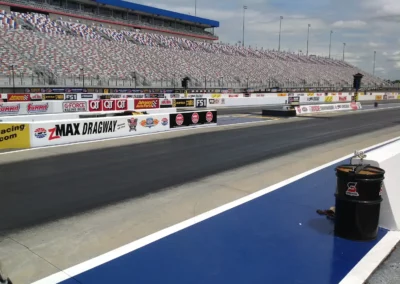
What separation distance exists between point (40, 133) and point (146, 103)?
55.8 ft

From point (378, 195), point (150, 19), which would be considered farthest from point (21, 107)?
point (150, 19)

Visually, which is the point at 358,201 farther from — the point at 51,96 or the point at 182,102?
the point at 51,96

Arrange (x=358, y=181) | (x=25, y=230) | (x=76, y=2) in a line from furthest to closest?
(x=76, y=2) → (x=25, y=230) → (x=358, y=181)

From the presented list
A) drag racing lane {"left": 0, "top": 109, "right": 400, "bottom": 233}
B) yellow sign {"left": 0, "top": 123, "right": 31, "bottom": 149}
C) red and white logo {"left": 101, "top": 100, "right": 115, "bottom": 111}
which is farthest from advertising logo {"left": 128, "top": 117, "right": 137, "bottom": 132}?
red and white logo {"left": 101, "top": 100, "right": 115, "bottom": 111}

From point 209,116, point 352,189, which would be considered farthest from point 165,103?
point 352,189

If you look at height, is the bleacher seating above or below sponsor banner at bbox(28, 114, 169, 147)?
above

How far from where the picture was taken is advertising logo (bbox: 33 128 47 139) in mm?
13820

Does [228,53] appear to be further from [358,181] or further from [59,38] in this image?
[358,181]

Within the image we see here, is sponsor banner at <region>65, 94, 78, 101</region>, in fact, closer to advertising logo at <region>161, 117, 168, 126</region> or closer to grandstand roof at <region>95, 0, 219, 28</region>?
advertising logo at <region>161, 117, 168, 126</region>

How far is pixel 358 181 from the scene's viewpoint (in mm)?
5000

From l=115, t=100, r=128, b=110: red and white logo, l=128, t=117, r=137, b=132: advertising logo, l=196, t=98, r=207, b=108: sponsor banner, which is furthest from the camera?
l=196, t=98, r=207, b=108: sponsor banner

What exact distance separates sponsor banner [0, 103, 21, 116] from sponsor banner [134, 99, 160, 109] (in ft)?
28.3

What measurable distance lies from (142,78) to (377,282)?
5226 centimetres

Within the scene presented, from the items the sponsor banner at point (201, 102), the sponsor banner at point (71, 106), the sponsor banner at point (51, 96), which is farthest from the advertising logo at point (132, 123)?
the sponsor banner at point (51, 96)
